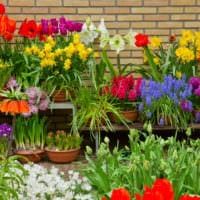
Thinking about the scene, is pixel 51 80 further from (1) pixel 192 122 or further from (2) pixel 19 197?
(2) pixel 19 197

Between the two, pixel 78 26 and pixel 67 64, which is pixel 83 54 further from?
pixel 78 26

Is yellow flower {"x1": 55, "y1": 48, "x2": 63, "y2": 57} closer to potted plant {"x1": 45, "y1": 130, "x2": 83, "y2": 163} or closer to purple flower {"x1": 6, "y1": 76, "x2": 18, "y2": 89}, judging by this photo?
purple flower {"x1": 6, "y1": 76, "x2": 18, "y2": 89}

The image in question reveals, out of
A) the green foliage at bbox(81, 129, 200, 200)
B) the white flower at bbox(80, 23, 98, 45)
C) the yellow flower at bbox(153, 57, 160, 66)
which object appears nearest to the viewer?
the green foliage at bbox(81, 129, 200, 200)

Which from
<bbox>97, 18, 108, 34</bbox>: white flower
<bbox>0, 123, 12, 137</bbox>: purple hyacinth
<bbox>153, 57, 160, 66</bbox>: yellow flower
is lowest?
<bbox>0, 123, 12, 137</bbox>: purple hyacinth

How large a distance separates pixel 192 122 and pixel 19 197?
2369mm

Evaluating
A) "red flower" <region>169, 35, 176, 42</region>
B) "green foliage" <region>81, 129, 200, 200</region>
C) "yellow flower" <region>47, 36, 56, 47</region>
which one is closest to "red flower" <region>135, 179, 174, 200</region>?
"green foliage" <region>81, 129, 200, 200</region>

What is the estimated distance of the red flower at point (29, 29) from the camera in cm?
512

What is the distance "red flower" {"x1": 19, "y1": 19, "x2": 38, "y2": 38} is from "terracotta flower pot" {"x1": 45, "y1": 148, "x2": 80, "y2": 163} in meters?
1.07

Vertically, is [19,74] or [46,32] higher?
[46,32]

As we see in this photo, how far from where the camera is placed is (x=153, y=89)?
4.95 metres

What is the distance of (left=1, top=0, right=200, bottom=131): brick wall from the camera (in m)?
5.52

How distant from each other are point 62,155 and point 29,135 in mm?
362

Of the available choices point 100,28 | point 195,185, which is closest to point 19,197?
point 195,185

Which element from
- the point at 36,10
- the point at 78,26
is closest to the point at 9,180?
the point at 78,26
